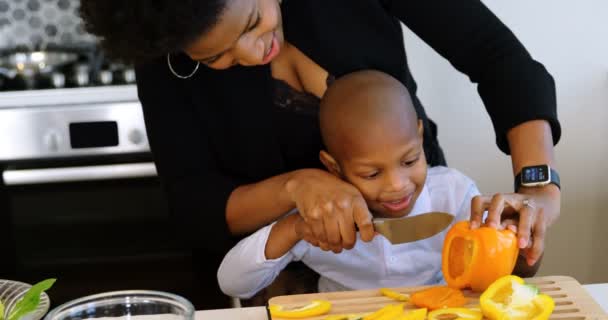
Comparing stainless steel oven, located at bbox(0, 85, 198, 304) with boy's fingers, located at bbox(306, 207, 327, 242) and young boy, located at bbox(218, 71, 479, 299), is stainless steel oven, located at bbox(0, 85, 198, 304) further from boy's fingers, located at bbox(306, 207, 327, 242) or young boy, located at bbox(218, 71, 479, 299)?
boy's fingers, located at bbox(306, 207, 327, 242)

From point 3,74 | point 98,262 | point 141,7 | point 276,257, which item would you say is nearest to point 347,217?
point 276,257

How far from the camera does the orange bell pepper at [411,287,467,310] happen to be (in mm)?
1038

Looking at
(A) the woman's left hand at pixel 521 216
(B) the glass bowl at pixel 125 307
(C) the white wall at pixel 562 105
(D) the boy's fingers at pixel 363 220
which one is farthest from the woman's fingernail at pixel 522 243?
(C) the white wall at pixel 562 105

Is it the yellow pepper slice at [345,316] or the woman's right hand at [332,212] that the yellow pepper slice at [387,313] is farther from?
the woman's right hand at [332,212]

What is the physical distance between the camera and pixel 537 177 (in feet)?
4.14

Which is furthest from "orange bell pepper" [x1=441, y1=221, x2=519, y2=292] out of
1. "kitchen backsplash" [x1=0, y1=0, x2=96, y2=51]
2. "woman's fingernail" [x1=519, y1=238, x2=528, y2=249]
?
"kitchen backsplash" [x1=0, y1=0, x2=96, y2=51]

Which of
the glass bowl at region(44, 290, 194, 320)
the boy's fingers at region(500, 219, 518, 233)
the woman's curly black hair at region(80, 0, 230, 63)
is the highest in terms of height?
the woman's curly black hair at region(80, 0, 230, 63)

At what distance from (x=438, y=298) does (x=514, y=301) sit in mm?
99

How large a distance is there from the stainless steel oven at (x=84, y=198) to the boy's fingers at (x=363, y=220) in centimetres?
106

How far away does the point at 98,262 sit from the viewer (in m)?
2.21

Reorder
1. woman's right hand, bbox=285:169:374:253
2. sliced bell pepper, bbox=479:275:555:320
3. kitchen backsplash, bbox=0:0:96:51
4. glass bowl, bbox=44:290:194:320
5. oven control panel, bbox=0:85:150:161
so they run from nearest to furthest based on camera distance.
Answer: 1. glass bowl, bbox=44:290:194:320
2. sliced bell pepper, bbox=479:275:555:320
3. woman's right hand, bbox=285:169:374:253
4. oven control panel, bbox=0:85:150:161
5. kitchen backsplash, bbox=0:0:96:51

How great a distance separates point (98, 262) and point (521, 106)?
1308 millimetres

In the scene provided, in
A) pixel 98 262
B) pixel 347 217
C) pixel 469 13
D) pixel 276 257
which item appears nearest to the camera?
pixel 347 217

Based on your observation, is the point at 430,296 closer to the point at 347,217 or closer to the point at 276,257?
the point at 347,217
